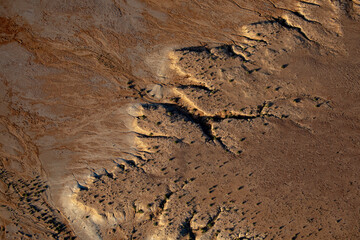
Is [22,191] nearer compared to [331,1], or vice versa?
[22,191]

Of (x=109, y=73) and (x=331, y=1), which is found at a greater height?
(x=331, y=1)

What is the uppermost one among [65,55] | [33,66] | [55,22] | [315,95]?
[315,95]

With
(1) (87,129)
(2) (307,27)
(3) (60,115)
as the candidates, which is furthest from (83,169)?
(2) (307,27)

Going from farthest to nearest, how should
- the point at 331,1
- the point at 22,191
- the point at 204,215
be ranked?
the point at 331,1 → the point at 22,191 → the point at 204,215

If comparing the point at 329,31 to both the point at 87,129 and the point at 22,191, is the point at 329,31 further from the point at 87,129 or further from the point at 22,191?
the point at 22,191

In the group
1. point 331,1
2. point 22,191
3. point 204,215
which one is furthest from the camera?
point 331,1

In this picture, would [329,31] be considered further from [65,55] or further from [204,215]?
[65,55]
